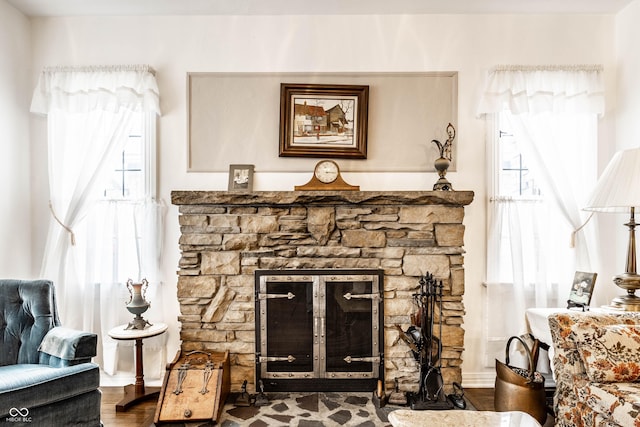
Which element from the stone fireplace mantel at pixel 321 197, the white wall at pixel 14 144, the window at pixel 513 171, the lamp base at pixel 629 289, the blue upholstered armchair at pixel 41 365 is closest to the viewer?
the blue upholstered armchair at pixel 41 365

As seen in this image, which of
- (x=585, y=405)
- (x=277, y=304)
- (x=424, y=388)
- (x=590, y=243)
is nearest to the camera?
(x=585, y=405)

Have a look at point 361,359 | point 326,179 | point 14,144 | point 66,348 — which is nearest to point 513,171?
point 326,179

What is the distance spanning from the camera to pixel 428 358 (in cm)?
263

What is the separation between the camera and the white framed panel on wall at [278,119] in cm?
309

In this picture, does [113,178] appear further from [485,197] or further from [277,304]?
[485,197]

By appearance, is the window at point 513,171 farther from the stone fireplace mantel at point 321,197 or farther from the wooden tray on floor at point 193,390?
the wooden tray on floor at point 193,390

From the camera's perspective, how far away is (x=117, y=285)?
3.07 meters

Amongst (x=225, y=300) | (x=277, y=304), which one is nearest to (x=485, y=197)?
(x=277, y=304)

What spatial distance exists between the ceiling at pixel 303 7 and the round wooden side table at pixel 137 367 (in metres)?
2.34

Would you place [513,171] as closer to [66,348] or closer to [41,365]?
[66,348]

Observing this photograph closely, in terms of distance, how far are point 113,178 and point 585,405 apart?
338 centimetres

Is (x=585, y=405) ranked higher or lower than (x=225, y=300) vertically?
lower

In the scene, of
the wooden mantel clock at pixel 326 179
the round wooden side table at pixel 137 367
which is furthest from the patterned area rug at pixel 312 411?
the wooden mantel clock at pixel 326 179

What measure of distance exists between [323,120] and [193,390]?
208cm
